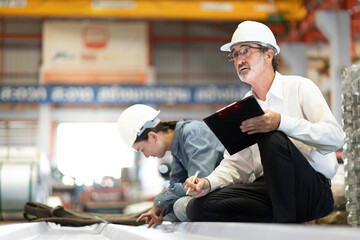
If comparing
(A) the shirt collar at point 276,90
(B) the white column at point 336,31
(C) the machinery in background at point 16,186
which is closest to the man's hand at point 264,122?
(A) the shirt collar at point 276,90

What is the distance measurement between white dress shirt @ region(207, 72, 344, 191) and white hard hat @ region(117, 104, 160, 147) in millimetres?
843

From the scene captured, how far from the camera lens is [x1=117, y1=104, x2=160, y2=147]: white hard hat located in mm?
3789

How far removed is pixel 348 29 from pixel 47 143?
10.4 m

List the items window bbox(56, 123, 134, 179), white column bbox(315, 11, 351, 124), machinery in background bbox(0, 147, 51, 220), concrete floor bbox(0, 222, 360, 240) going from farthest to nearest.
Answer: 1. window bbox(56, 123, 134, 179)
2. white column bbox(315, 11, 351, 124)
3. machinery in background bbox(0, 147, 51, 220)
4. concrete floor bbox(0, 222, 360, 240)

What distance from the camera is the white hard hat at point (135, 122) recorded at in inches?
149

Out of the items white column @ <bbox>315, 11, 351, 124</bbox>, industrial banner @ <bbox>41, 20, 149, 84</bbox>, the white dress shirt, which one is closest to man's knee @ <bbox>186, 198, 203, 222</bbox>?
the white dress shirt

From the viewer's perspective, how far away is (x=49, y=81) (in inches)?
791

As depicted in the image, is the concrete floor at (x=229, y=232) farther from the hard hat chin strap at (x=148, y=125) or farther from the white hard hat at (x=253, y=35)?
the white hard hat at (x=253, y=35)

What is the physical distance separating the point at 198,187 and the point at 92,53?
57.2ft

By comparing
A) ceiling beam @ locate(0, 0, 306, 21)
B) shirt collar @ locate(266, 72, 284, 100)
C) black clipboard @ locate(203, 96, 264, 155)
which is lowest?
black clipboard @ locate(203, 96, 264, 155)

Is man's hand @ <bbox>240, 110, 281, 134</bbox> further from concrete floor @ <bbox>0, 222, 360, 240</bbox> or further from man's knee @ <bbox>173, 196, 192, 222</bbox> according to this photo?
man's knee @ <bbox>173, 196, 192, 222</bbox>

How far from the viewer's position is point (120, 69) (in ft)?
65.1

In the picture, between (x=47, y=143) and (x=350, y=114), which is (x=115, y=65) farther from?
(x=350, y=114)

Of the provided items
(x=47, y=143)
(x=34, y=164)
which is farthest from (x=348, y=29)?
(x=47, y=143)
